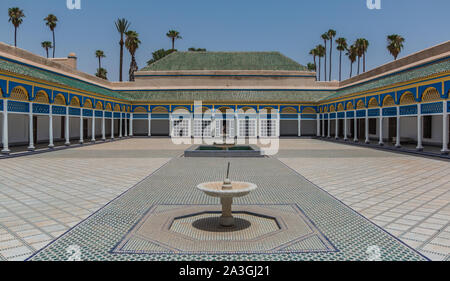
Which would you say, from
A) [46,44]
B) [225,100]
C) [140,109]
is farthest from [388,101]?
[46,44]

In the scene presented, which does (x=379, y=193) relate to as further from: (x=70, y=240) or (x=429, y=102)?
(x=429, y=102)

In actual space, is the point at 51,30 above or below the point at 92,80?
above

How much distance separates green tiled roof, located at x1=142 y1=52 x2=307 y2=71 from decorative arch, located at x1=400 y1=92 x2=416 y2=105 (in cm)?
2221

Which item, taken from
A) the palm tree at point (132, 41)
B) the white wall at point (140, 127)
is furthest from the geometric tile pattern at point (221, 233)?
the palm tree at point (132, 41)

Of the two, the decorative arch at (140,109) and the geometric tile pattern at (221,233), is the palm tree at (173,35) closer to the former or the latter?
the decorative arch at (140,109)

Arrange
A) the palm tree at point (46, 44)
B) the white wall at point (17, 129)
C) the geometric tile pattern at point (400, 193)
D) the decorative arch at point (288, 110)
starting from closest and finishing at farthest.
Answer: the geometric tile pattern at point (400, 193), the white wall at point (17, 129), the decorative arch at point (288, 110), the palm tree at point (46, 44)

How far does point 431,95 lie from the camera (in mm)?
17625

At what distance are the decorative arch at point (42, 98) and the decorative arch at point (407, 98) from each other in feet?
71.1

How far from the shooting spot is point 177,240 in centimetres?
475

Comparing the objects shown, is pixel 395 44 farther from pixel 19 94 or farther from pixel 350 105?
pixel 19 94

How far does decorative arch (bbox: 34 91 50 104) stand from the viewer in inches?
745

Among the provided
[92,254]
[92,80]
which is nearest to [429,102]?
[92,254]

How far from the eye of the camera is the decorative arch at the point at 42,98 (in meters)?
18.9

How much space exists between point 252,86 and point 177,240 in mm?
35434
